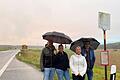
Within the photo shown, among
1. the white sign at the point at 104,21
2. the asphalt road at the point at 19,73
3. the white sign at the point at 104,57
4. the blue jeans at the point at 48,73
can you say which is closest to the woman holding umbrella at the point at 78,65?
the white sign at the point at 104,57

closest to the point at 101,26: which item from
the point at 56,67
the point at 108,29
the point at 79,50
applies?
the point at 108,29

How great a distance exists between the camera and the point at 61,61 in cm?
1273

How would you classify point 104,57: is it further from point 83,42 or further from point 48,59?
point 48,59

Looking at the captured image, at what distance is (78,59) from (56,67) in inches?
30.7

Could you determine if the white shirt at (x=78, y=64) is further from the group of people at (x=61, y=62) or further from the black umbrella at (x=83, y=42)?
the black umbrella at (x=83, y=42)

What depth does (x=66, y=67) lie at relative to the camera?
12.9 metres

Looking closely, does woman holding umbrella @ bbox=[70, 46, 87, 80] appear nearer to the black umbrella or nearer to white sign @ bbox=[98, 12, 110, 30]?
the black umbrella

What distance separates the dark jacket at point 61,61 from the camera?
1268 centimetres

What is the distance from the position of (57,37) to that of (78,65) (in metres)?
1.14

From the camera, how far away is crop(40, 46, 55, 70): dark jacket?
12523 mm

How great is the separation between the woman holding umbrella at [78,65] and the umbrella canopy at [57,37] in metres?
0.65

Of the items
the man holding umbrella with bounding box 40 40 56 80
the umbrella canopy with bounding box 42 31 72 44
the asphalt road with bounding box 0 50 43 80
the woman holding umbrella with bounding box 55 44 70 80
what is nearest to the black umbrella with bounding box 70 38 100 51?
the umbrella canopy with bounding box 42 31 72 44

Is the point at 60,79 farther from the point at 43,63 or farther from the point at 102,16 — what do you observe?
the point at 102,16

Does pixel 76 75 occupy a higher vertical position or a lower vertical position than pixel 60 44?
lower
